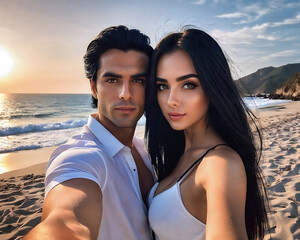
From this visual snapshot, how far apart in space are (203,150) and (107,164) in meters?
0.88

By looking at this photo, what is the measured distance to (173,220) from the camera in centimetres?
182

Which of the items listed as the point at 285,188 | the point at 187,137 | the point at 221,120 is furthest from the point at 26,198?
the point at 285,188

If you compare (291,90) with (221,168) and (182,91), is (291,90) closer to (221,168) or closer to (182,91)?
(182,91)

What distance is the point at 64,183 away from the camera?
1506mm

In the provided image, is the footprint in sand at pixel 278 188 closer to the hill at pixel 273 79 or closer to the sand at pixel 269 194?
the sand at pixel 269 194

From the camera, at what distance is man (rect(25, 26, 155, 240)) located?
4.55ft

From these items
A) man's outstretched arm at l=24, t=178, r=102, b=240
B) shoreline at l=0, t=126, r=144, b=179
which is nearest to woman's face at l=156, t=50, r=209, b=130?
man's outstretched arm at l=24, t=178, r=102, b=240

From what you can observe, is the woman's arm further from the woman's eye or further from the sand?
the sand

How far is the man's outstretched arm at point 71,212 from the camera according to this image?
3.78 ft

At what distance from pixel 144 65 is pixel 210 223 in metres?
1.83

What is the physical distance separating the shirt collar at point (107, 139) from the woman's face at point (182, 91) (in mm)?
629

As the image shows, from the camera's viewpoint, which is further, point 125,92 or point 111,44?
point 111,44

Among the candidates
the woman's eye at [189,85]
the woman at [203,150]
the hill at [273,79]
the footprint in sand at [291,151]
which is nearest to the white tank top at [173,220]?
the woman at [203,150]

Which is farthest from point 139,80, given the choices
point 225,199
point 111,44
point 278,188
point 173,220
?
point 278,188
